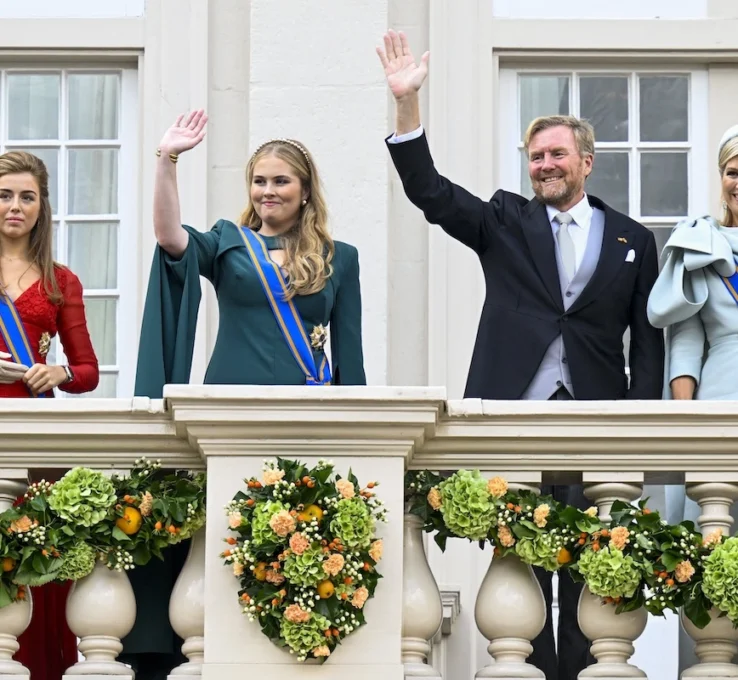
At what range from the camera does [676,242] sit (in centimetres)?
668

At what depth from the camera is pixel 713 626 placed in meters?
5.64

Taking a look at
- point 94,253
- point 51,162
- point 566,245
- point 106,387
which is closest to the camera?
point 566,245

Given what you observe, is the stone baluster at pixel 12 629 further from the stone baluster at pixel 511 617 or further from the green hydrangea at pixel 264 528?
the stone baluster at pixel 511 617

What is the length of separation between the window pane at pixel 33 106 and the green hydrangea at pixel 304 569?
4.30m

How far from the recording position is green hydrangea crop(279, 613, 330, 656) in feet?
17.9

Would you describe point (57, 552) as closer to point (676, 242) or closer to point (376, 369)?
point (676, 242)

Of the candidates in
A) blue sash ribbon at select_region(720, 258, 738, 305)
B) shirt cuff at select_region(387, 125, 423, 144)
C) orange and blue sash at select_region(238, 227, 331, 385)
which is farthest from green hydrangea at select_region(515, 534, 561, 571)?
shirt cuff at select_region(387, 125, 423, 144)

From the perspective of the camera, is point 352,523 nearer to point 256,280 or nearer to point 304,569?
point 304,569

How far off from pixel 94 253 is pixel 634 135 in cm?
230

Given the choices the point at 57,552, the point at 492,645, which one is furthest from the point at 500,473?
the point at 57,552

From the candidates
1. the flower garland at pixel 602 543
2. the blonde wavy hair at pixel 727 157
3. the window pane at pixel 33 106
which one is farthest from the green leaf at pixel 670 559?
the window pane at pixel 33 106

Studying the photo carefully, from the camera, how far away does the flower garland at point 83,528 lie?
18.4ft

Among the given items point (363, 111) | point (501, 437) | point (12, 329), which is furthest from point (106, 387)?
point (501, 437)

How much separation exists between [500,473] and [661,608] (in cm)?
54
